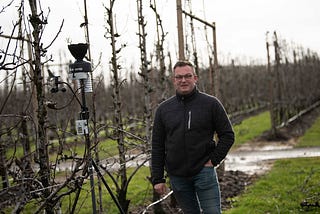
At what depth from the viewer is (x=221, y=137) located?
3.27 metres

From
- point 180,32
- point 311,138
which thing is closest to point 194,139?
point 180,32

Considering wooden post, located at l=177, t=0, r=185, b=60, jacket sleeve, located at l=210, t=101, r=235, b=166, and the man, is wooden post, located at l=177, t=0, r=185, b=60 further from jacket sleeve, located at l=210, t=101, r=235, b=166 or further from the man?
jacket sleeve, located at l=210, t=101, r=235, b=166

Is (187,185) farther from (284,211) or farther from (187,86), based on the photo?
(284,211)

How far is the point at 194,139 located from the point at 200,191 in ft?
1.46

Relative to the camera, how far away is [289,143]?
14.3 meters

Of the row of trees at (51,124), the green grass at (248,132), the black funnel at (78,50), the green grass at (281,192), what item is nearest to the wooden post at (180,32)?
the row of trees at (51,124)

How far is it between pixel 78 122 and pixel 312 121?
18.5 metres

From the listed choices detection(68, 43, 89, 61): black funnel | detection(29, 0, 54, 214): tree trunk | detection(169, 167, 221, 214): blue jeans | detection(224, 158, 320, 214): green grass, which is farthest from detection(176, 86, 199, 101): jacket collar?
detection(224, 158, 320, 214): green grass

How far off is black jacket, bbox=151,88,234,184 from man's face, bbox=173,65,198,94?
67 mm

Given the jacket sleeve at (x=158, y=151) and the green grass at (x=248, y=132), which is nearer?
the jacket sleeve at (x=158, y=151)

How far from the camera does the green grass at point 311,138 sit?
13.6 meters

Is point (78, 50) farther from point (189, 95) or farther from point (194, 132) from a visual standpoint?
point (194, 132)

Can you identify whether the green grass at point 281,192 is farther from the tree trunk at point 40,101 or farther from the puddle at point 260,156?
the tree trunk at point 40,101

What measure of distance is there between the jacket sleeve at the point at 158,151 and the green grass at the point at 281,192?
287 cm
